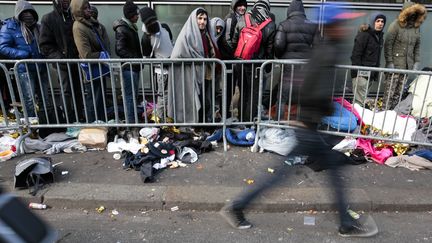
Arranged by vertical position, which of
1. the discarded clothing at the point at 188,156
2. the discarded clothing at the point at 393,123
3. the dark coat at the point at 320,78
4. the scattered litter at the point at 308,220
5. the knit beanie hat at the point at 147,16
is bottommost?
the scattered litter at the point at 308,220

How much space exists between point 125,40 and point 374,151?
4007 mm

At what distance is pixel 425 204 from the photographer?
389 cm

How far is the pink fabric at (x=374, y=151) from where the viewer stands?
4871 millimetres

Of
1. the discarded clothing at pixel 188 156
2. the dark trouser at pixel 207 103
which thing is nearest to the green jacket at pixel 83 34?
the dark trouser at pixel 207 103

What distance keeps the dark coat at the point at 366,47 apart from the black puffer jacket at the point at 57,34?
465 centimetres

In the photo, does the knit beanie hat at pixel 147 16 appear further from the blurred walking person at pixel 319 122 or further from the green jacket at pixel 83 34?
the blurred walking person at pixel 319 122

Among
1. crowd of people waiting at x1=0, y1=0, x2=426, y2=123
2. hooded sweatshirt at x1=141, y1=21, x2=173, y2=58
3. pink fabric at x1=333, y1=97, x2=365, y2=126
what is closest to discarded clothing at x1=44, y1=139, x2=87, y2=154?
crowd of people waiting at x1=0, y1=0, x2=426, y2=123

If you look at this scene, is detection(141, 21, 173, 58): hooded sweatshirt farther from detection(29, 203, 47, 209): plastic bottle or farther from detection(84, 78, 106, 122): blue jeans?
detection(29, 203, 47, 209): plastic bottle

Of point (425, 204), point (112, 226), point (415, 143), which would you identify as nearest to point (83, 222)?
point (112, 226)

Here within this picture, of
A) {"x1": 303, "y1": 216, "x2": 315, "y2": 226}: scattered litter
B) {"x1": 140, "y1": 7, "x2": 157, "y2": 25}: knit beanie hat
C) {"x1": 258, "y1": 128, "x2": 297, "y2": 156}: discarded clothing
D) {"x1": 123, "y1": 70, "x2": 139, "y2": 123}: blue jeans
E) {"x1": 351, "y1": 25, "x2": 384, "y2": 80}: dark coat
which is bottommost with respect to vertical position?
{"x1": 303, "y1": 216, "x2": 315, "y2": 226}: scattered litter

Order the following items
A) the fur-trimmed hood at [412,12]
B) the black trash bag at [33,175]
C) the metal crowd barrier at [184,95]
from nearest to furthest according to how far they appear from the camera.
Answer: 1. the black trash bag at [33,175]
2. the metal crowd barrier at [184,95]
3. the fur-trimmed hood at [412,12]

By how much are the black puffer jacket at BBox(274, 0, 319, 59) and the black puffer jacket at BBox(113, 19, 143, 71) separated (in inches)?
87.1

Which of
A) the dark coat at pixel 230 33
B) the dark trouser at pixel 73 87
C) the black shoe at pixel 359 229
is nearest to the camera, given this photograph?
the black shoe at pixel 359 229

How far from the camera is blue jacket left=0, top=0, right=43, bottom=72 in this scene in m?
5.43
